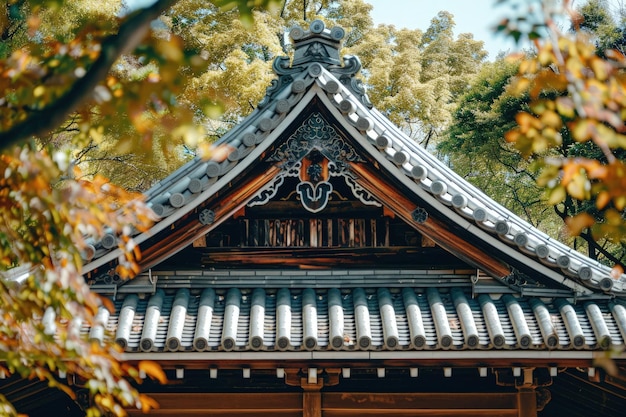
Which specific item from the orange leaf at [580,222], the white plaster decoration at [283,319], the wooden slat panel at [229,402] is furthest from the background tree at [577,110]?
the wooden slat panel at [229,402]

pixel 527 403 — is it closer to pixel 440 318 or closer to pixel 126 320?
pixel 440 318

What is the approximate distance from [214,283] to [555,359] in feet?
9.51

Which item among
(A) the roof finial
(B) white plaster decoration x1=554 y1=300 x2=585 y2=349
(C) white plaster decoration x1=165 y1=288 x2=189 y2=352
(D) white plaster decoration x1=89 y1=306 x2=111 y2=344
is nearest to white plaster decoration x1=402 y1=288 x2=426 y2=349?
(B) white plaster decoration x1=554 y1=300 x2=585 y2=349

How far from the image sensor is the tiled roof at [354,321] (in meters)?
6.26

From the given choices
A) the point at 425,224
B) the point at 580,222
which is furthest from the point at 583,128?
the point at 425,224

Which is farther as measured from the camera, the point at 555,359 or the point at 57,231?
the point at 555,359

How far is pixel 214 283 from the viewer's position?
7.13 metres

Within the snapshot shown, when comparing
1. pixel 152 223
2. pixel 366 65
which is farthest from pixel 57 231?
Result: pixel 366 65

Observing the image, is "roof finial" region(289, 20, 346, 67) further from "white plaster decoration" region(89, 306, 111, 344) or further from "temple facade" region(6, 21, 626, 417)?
"white plaster decoration" region(89, 306, 111, 344)

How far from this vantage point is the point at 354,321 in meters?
6.63

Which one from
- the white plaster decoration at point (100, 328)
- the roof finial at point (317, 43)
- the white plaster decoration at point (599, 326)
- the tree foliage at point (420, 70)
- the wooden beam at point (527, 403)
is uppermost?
the tree foliage at point (420, 70)

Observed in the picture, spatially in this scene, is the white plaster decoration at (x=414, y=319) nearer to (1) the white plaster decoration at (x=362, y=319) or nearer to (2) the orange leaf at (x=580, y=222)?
(1) the white plaster decoration at (x=362, y=319)

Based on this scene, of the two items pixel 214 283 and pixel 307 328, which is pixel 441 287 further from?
pixel 214 283

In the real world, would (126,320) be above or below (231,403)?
above
